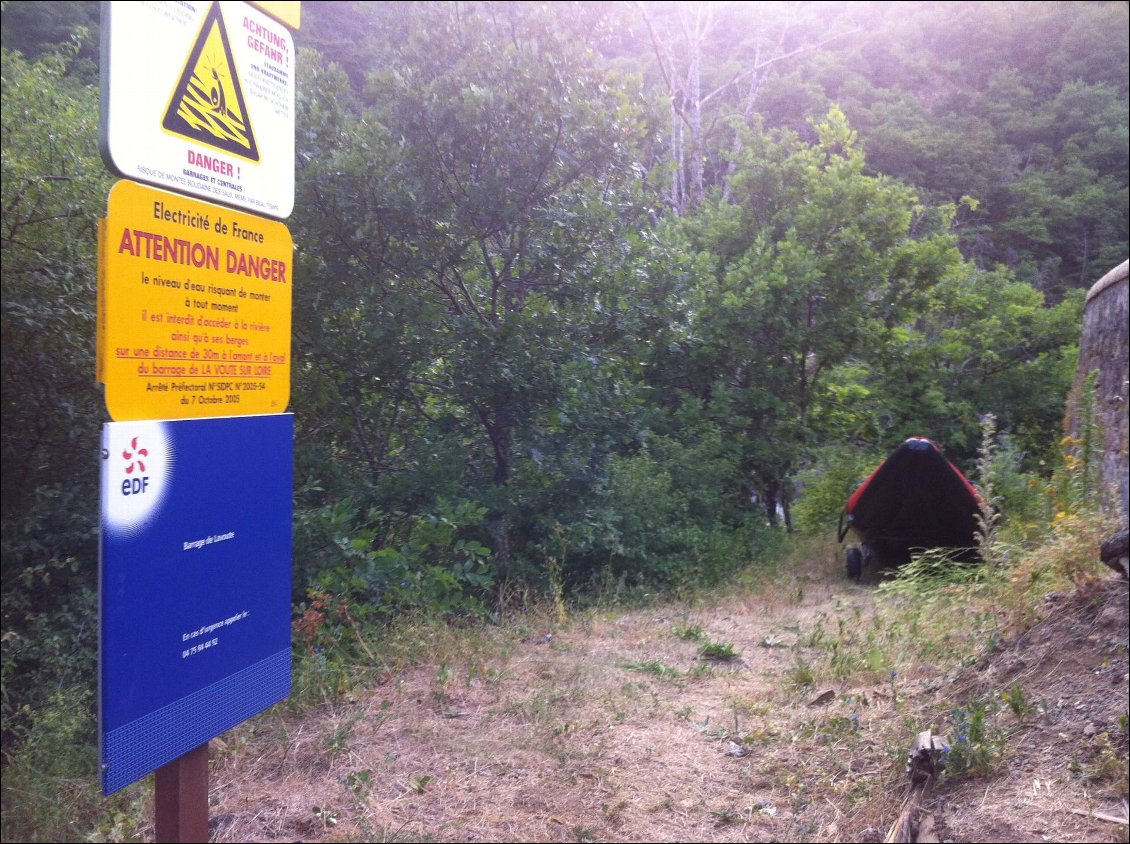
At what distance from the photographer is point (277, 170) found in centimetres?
338

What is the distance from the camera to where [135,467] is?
2703mm

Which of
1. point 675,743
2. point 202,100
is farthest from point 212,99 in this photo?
point 675,743

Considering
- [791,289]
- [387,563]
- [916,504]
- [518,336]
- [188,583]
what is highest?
[791,289]

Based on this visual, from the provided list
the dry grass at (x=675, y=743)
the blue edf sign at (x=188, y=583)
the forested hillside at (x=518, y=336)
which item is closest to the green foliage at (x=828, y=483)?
the forested hillside at (x=518, y=336)

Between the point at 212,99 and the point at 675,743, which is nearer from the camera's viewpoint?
the point at 212,99

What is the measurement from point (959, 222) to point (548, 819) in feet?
81.9

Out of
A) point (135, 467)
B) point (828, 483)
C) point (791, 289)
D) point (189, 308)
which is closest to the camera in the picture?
point (135, 467)

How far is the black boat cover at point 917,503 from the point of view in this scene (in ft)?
30.2

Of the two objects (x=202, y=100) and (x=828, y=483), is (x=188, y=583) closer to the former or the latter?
(x=202, y=100)

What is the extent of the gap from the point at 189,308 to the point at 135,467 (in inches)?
21.3

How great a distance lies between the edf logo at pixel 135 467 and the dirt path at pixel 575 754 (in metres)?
1.64

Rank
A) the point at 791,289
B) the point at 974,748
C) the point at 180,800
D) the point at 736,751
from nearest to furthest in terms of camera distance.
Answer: the point at 180,800 < the point at 974,748 < the point at 736,751 < the point at 791,289

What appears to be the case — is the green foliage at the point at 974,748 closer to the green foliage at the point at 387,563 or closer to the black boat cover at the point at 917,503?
the green foliage at the point at 387,563

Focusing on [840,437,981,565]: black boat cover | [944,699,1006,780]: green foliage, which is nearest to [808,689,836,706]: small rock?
[944,699,1006,780]: green foliage
